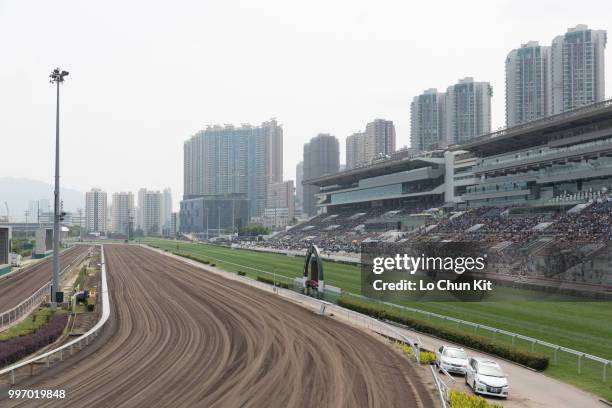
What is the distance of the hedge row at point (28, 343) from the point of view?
65.3ft

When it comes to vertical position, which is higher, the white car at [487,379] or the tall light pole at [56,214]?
the tall light pole at [56,214]

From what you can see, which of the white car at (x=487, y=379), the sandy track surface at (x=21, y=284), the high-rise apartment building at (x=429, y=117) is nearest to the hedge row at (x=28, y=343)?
the sandy track surface at (x=21, y=284)

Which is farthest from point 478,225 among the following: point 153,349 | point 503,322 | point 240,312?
point 153,349

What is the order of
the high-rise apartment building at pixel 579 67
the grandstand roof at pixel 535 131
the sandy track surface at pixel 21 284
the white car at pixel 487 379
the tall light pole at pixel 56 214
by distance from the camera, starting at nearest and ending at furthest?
the white car at pixel 487 379 → the tall light pole at pixel 56 214 → the sandy track surface at pixel 21 284 → the grandstand roof at pixel 535 131 → the high-rise apartment building at pixel 579 67

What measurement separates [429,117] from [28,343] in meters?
173

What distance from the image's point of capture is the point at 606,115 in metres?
58.8

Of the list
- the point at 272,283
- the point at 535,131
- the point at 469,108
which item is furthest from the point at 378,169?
the point at 469,108

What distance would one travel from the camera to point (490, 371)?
17.5m

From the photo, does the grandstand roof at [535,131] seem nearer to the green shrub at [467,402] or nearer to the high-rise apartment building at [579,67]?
the green shrub at [467,402]

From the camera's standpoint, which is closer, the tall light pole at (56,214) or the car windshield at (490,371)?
the car windshield at (490,371)

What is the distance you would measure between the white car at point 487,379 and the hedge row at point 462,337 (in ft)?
11.8

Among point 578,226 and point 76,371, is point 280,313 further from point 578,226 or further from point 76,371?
point 578,226

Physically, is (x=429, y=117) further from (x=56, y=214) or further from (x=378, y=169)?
(x=56, y=214)

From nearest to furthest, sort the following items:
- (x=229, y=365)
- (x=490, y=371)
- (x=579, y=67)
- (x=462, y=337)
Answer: (x=490, y=371), (x=229, y=365), (x=462, y=337), (x=579, y=67)
